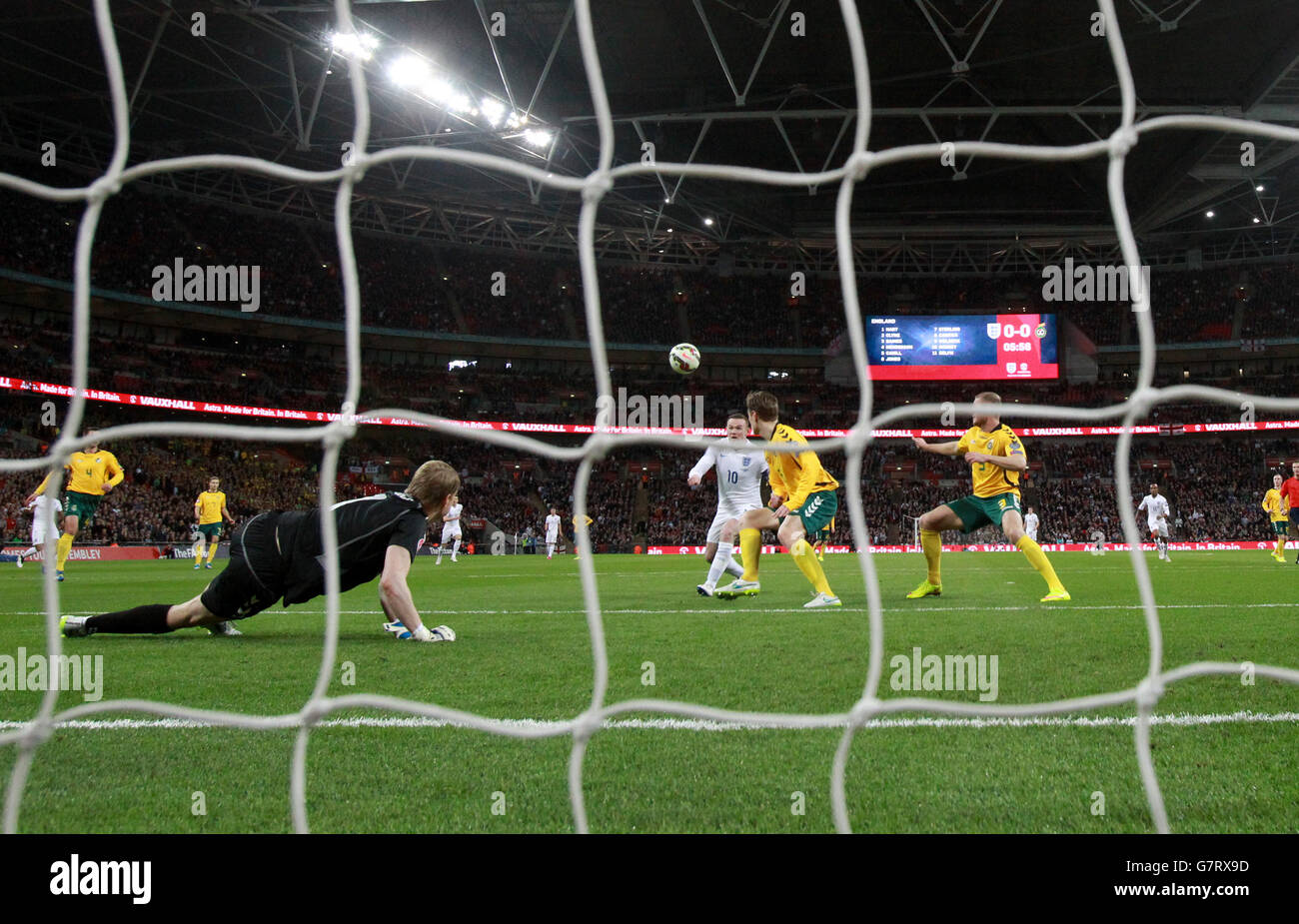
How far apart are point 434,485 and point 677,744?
249 cm

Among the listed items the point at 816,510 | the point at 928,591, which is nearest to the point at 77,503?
the point at 816,510

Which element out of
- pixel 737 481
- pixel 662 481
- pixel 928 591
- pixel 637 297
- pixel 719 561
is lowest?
pixel 928 591

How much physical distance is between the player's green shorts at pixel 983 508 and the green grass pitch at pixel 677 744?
1643mm

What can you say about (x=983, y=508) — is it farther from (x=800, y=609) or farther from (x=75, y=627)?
(x=75, y=627)

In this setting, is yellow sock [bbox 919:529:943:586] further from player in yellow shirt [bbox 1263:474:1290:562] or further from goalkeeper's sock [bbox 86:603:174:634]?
player in yellow shirt [bbox 1263:474:1290:562]

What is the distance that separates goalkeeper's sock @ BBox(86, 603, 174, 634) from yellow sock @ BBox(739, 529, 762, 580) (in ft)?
15.0

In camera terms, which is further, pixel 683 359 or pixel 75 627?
pixel 683 359

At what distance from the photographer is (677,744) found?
2715 mm

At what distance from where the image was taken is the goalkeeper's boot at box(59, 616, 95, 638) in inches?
204

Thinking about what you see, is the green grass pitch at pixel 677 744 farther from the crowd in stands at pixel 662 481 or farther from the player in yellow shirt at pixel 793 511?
the crowd in stands at pixel 662 481

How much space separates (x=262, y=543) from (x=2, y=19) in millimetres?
18822

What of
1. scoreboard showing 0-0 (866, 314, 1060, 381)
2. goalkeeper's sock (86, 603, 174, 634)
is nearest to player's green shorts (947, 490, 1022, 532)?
goalkeeper's sock (86, 603, 174, 634)

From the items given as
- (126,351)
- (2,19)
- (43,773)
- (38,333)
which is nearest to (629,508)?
(126,351)

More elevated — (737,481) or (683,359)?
(683,359)
